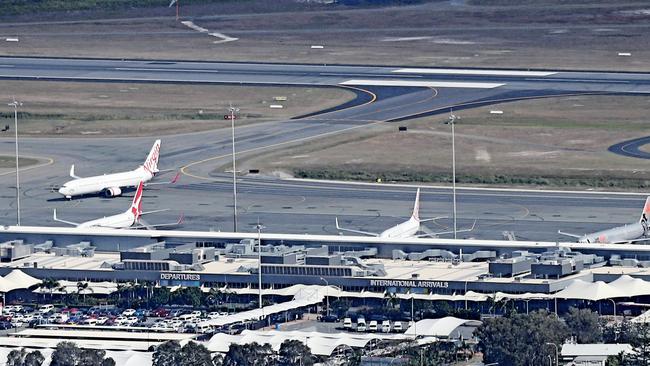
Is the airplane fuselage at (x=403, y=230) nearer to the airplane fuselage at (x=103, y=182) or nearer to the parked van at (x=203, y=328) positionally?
the parked van at (x=203, y=328)

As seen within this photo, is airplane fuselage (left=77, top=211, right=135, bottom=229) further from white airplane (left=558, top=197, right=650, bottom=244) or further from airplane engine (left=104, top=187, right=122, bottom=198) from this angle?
white airplane (left=558, top=197, right=650, bottom=244)

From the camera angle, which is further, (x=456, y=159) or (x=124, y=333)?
(x=456, y=159)

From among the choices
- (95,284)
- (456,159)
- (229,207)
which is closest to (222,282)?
(95,284)

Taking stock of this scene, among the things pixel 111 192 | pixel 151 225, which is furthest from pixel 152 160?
pixel 151 225

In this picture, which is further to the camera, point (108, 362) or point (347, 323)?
point (347, 323)

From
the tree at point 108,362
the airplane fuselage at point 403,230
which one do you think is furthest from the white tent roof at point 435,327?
the airplane fuselage at point 403,230

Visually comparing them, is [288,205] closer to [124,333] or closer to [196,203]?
[196,203]

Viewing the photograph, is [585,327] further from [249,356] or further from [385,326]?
[249,356]
